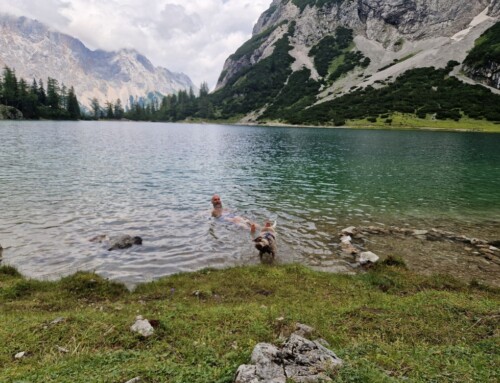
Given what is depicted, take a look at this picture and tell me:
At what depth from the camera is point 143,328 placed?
8.19 meters

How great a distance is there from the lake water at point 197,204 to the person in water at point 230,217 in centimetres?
73

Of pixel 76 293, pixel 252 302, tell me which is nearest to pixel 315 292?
pixel 252 302

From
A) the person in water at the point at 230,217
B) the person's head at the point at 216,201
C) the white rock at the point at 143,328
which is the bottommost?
the person in water at the point at 230,217

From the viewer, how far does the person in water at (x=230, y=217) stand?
21477 mm

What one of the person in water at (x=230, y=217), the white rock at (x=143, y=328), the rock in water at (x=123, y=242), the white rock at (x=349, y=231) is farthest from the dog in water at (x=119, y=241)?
the white rock at (x=349, y=231)

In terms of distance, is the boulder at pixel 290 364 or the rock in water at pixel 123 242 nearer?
the boulder at pixel 290 364

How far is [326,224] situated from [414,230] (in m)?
5.80

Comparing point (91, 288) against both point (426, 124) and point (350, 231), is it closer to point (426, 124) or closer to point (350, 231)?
point (350, 231)

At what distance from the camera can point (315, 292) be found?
12.1m

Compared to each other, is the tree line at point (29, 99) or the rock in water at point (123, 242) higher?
the tree line at point (29, 99)

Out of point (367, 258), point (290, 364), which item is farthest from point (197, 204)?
point (290, 364)

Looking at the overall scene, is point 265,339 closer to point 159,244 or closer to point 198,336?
point 198,336

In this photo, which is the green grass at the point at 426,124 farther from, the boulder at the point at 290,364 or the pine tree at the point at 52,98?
the pine tree at the point at 52,98

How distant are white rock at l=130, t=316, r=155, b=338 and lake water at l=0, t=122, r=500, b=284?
5.71 metres
